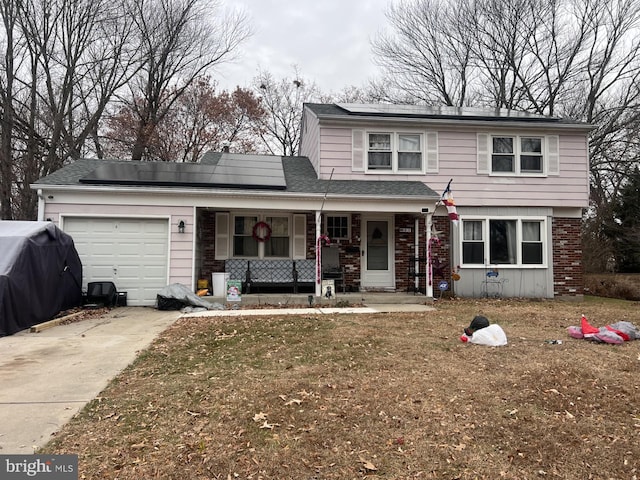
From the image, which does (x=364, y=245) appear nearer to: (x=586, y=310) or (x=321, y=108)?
(x=321, y=108)

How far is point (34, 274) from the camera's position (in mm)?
7305

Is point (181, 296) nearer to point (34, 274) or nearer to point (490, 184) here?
point (34, 274)

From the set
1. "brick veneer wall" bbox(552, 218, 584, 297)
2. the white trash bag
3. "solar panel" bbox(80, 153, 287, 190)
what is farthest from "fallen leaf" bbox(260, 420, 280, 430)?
"brick veneer wall" bbox(552, 218, 584, 297)

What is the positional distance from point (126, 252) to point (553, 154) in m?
12.5

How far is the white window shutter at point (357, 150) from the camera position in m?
11.8

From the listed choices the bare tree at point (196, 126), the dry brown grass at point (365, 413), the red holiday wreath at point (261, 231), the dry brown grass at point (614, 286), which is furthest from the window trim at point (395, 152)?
the bare tree at point (196, 126)

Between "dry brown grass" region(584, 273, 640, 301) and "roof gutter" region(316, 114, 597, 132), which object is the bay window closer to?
"roof gutter" region(316, 114, 597, 132)

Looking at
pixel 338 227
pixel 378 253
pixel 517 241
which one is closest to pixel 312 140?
pixel 338 227

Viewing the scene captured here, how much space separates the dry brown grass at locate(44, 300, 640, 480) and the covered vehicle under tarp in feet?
9.09

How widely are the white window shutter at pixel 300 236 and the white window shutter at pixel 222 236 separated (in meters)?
1.92

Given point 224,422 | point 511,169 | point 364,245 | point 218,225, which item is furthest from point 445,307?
point 224,422

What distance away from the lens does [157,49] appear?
19.3 meters

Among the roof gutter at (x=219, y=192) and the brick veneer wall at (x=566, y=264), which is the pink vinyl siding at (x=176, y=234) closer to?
the roof gutter at (x=219, y=192)

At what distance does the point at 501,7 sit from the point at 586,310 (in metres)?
17.9
